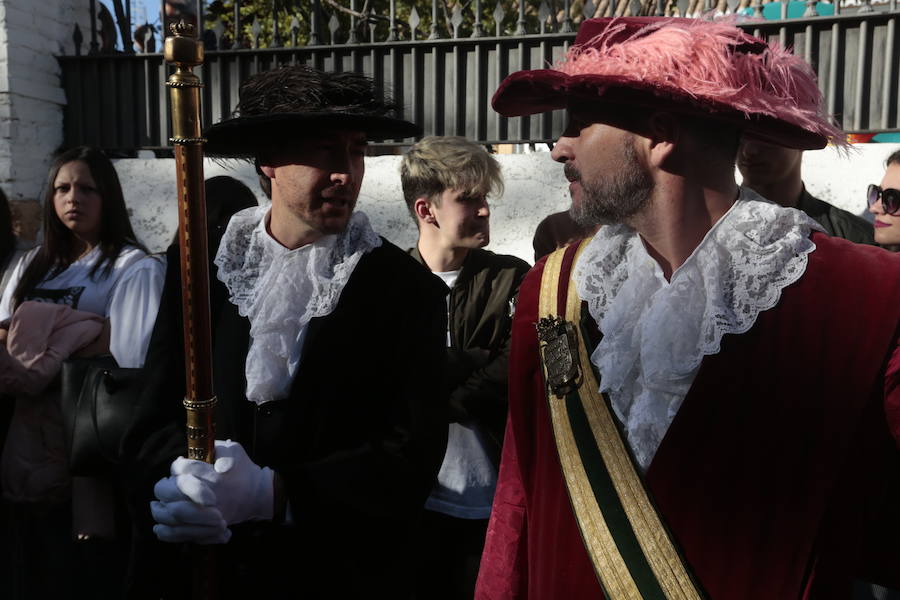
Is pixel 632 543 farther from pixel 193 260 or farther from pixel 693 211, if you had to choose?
pixel 193 260

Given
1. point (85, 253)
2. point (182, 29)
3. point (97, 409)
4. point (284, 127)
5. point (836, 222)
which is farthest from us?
point (85, 253)

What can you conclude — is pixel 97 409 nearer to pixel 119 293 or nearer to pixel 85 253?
pixel 119 293

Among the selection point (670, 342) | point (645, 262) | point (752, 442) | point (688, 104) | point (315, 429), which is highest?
point (688, 104)

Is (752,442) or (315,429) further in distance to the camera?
(315,429)

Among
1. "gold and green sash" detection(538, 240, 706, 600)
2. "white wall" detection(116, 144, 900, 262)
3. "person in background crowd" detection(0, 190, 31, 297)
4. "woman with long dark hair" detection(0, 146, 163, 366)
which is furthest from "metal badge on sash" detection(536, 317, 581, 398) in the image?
"white wall" detection(116, 144, 900, 262)

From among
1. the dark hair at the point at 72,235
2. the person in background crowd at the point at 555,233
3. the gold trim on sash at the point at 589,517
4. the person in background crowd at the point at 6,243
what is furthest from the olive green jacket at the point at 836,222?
the person in background crowd at the point at 6,243

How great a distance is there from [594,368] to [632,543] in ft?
1.24

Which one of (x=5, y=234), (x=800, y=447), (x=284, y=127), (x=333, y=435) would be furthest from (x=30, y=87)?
→ (x=800, y=447)

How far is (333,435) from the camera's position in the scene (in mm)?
2311

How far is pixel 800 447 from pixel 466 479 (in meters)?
1.79

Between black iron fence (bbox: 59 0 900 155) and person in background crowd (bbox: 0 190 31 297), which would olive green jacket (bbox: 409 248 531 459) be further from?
person in background crowd (bbox: 0 190 31 297)

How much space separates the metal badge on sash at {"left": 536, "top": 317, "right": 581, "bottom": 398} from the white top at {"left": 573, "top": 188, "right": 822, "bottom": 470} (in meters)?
0.06

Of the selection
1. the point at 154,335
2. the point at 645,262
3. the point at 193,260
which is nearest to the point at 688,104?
the point at 645,262

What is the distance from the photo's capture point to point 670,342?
5.99ft
